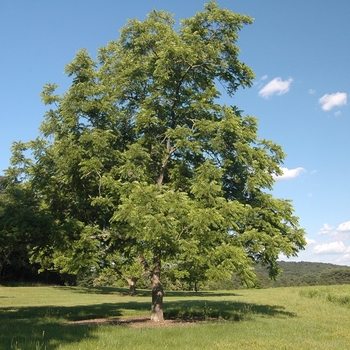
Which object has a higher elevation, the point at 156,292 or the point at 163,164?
the point at 163,164

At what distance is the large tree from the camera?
46.6 feet

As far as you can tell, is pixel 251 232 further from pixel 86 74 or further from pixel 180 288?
pixel 180 288

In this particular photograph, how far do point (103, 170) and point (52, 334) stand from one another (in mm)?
6759

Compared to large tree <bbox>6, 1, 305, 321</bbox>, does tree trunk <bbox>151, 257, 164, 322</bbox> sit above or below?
below

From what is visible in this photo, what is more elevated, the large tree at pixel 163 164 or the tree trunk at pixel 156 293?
the large tree at pixel 163 164

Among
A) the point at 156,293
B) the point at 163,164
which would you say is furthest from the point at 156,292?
the point at 163,164

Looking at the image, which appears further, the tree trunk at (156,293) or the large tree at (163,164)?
the tree trunk at (156,293)

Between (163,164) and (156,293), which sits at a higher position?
(163,164)

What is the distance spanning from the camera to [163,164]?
18188 mm

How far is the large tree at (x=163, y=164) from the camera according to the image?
560 inches

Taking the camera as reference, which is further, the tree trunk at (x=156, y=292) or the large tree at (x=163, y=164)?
the tree trunk at (x=156, y=292)

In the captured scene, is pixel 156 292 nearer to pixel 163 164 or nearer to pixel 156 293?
pixel 156 293

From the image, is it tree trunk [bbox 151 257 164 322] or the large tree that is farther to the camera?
tree trunk [bbox 151 257 164 322]

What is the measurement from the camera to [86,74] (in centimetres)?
1755
